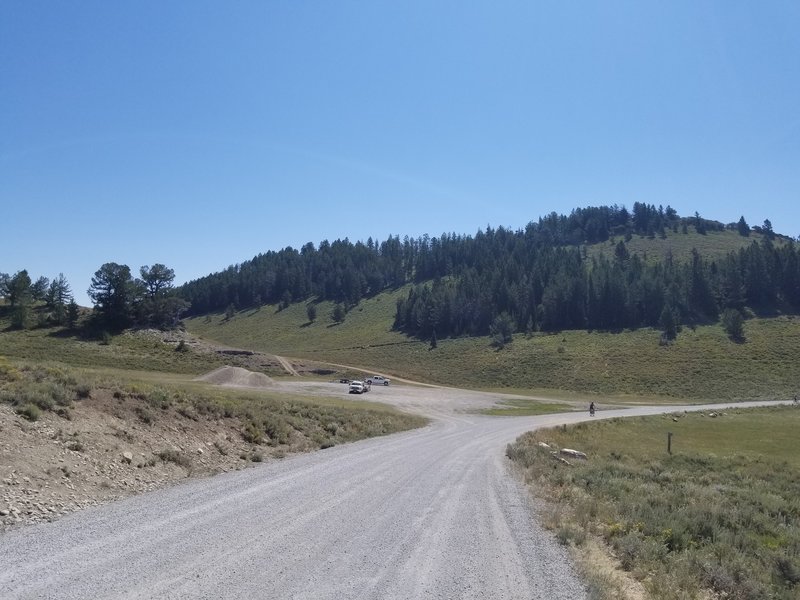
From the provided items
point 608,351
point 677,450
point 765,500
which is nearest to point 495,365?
point 608,351

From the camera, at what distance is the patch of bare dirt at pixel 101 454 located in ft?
36.6

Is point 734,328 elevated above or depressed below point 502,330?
above

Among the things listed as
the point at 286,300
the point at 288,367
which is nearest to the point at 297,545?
the point at 288,367

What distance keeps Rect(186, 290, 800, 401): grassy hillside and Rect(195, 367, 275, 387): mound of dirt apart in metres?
37.0

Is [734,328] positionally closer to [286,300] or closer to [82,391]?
[82,391]

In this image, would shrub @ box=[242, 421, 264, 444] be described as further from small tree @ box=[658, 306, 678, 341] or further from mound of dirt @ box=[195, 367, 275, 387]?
small tree @ box=[658, 306, 678, 341]

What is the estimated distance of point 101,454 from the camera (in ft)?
46.4

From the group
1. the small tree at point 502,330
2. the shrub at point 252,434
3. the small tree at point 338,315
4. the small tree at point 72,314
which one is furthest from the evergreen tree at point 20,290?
the small tree at point 338,315

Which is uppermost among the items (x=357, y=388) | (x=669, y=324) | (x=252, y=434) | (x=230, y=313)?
(x=230, y=313)

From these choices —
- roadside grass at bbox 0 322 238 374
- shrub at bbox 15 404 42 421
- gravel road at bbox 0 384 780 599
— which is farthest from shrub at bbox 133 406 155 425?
roadside grass at bbox 0 322 238 374

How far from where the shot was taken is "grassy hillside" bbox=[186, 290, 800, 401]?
86.8 metres

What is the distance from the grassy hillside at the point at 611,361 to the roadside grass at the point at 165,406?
62619 mm

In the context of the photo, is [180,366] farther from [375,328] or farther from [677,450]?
[375,328]

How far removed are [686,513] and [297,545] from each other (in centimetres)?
1008
